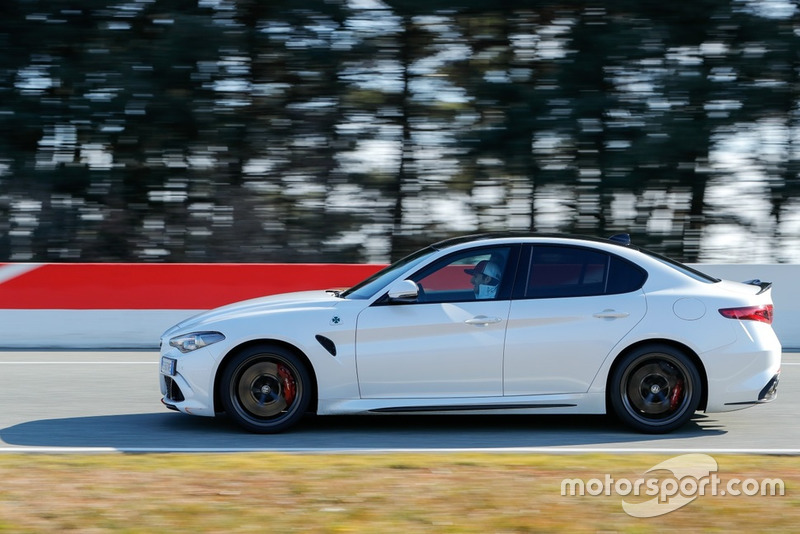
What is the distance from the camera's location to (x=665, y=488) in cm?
543

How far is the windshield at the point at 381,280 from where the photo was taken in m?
7.55

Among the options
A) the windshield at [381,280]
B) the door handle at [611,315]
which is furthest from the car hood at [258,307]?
the door handle at [611,315]

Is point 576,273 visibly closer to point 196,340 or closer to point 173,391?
point 196,340

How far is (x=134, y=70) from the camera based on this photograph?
1759 centimetres

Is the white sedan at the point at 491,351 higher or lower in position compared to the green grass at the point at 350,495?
higher

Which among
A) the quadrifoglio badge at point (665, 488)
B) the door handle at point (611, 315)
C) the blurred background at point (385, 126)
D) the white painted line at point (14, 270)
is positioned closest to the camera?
the quadrifoglio badge at point (665, 488)

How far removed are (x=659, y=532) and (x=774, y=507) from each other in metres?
0.80

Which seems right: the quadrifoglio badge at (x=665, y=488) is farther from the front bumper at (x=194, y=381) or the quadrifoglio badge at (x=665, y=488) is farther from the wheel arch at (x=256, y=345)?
the front bumper at (x=194, y=381)

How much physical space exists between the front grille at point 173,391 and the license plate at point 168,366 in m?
0.04

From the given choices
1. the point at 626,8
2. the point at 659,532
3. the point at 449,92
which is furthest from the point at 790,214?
the point at 659,532

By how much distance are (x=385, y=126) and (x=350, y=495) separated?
1302 centimetres

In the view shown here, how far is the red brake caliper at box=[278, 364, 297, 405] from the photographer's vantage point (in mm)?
7391

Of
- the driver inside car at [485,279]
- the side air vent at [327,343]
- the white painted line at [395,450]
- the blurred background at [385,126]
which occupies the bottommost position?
the white painted line at [395,450]

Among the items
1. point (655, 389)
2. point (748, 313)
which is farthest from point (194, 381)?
Answer: point (748, 313)
